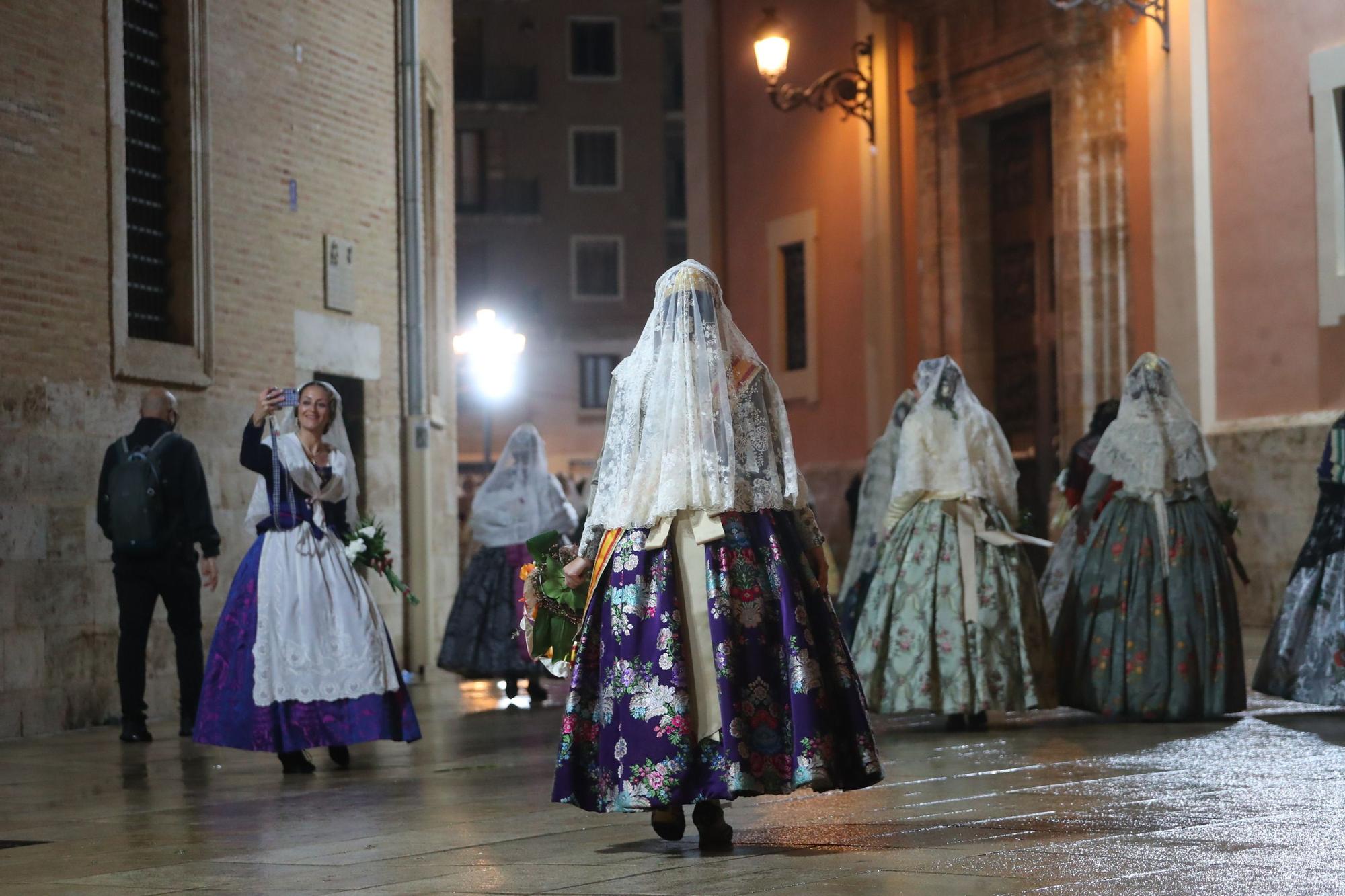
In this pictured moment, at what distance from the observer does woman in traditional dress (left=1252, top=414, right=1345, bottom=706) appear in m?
10.6

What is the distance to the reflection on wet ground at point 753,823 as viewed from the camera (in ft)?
18.6

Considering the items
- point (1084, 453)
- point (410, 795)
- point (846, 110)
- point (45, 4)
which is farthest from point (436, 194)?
point (410, 795)

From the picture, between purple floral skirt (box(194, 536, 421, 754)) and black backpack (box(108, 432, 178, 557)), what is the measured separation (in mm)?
2298

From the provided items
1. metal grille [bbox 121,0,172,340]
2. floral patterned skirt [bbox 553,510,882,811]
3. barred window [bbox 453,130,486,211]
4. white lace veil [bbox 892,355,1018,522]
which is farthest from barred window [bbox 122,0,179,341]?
barred window [bbox 453,130,486,211]

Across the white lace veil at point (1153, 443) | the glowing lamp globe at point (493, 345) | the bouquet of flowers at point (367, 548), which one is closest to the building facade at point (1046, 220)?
the glowing lamp globe at point (493, 345)

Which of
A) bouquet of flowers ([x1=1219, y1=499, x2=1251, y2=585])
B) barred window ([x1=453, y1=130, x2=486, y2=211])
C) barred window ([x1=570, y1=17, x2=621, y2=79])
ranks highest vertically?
barred window ([x1=570, y1=17, x2=621, y2=79])

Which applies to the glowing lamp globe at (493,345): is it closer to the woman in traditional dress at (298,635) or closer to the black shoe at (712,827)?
the woman in traditional dress at (298,635)

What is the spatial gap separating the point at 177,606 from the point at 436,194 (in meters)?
8.23

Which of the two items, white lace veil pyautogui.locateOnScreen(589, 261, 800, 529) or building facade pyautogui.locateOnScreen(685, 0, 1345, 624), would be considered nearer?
white lace veil pyautogui.locateOnScreen(589, 261, 800, 529)

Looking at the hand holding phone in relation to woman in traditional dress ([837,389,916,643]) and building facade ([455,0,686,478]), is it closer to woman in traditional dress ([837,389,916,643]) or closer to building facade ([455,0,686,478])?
woman in traditional dress ([837,389,916,643])

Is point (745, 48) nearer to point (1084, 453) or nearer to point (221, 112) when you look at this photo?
point (221, 112)

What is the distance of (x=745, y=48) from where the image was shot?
2455 cm

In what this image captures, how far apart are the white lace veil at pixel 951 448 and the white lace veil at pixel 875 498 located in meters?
2.29

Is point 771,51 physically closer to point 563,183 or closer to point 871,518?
point 871,518
